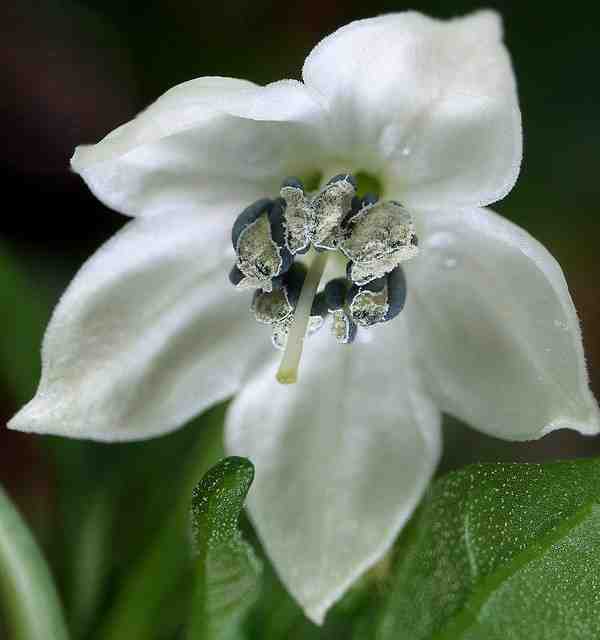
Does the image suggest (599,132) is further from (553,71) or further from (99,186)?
(99,186)

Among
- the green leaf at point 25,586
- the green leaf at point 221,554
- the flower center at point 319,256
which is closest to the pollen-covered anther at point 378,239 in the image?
the flower center at point 319,256

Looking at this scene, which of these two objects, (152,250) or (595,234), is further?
(595,234)

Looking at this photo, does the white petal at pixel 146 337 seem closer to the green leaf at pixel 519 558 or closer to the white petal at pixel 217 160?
the white petal at pixel 217 160

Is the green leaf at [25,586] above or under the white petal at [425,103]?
under

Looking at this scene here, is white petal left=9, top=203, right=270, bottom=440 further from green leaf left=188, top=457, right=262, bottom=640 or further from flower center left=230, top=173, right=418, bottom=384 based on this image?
green leaf left=188, top=457, right=262, bottom=640

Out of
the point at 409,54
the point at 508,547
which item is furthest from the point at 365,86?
the point at 508,547

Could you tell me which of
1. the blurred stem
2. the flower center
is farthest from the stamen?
the blurred stem
